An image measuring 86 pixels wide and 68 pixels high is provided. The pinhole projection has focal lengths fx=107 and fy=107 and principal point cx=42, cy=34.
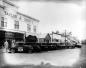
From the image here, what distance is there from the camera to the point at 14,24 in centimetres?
127

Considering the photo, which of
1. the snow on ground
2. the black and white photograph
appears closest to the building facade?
the black and white photograph

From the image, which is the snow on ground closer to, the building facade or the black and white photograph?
the black and white photograph

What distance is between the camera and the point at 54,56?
1297 mm

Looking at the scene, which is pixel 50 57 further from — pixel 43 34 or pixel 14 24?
pixel 14 24

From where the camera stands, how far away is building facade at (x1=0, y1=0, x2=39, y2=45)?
49.7 inches

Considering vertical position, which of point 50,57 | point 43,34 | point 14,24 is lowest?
point 50,57

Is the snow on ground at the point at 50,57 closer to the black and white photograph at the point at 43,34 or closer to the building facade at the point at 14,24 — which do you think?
the black and white photograph at the point at 43,34

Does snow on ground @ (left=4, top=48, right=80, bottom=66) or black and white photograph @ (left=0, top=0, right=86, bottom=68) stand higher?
black and white photograph @ (left=0, top=0, right=86, bottom=68)

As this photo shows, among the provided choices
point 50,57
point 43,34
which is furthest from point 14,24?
point 50,57

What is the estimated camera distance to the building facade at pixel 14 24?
1262 millimetres

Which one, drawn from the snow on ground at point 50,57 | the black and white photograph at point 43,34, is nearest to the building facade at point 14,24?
the black and white photograph at point 43,34

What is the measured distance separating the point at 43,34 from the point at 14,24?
14.4 inches

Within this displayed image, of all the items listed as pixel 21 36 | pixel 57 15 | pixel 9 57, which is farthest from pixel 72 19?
pixel 9 57

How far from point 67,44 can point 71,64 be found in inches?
9.7
